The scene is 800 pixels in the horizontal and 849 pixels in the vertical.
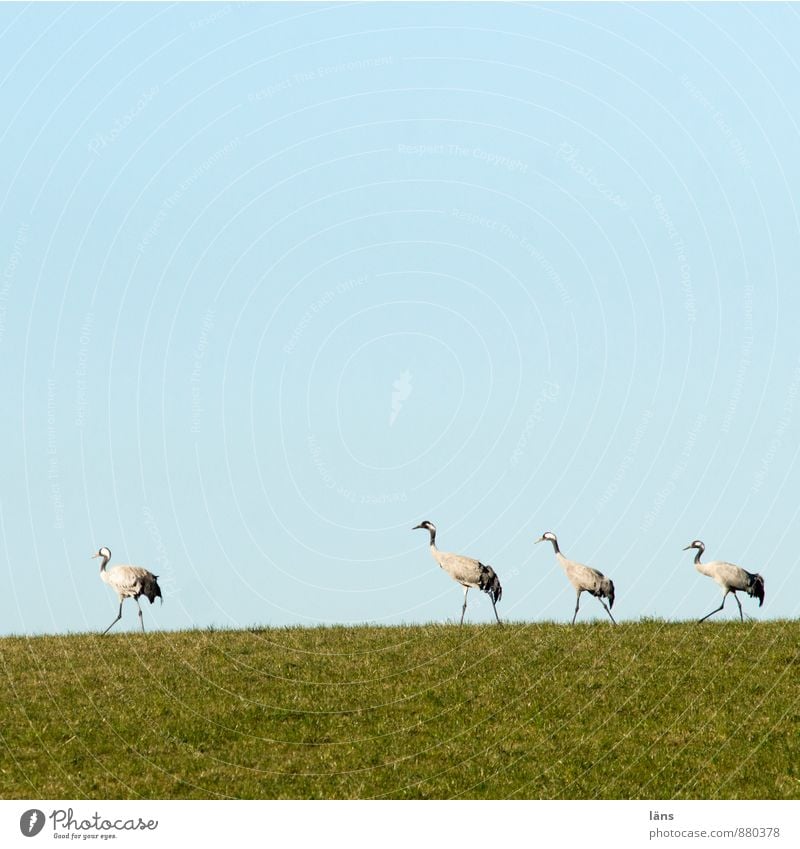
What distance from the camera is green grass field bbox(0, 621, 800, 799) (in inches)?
1080

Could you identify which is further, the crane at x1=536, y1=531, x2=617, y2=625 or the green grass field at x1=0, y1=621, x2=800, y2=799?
the crane at x1=536, y1=531, x2=617, y2=625

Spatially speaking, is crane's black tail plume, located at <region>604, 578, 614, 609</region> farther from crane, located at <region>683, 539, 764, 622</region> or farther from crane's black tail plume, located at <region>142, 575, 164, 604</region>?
crane's black tail plume, located at <region>142, 575, 164, 604</region>

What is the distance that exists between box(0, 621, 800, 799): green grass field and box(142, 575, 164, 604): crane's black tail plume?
2940mm

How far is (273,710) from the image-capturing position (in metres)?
30.6

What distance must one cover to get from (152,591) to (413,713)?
1091 cm

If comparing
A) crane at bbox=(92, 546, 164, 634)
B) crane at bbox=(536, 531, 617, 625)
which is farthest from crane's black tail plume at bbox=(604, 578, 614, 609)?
crane at bbox=(92, 546, 164, 634)

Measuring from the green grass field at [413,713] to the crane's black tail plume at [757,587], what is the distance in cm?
215

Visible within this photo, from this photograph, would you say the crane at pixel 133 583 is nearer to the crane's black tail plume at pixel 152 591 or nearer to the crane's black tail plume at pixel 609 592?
the crane's black tail plume at pixel 152 591

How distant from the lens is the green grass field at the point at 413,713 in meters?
27.4

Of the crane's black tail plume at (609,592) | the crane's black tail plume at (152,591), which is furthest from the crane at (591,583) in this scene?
the crane's black tail plume at (152,591)
